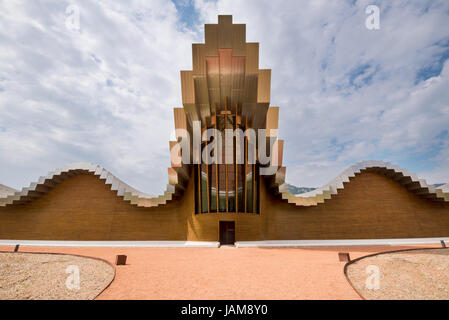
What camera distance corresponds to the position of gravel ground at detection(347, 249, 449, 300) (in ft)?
22.7

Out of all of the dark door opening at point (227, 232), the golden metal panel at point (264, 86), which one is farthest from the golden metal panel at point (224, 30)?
the dark door opening at point (227, 232)

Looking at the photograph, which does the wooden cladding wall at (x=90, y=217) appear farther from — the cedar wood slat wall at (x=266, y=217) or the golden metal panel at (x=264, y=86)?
the golden metal panel at (x=264, y=86)

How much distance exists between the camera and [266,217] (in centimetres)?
1981

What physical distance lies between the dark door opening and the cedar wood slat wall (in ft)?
8.94

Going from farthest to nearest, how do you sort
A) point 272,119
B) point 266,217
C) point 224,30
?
point 266,217 → point 272,119 → point 224,30

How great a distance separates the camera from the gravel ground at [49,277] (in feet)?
23.7

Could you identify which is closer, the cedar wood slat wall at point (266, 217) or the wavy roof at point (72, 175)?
the wavy roof at point (72, 175)

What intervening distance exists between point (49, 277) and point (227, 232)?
1222 cm

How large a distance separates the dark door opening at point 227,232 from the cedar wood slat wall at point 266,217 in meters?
2.72

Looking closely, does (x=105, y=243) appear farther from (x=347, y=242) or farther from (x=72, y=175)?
(x=347, y=242)

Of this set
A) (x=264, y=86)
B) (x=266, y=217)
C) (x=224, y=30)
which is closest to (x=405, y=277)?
(x=264, y=86)

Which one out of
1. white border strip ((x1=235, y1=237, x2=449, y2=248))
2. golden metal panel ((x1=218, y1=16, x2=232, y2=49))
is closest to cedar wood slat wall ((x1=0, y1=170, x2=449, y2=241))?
white border strip ((x1=235, y1=237, x2=449, y2=248))

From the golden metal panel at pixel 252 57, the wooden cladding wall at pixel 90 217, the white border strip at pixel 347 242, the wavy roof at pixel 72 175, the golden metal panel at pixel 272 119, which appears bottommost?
the white border strip at pixel 347 242
